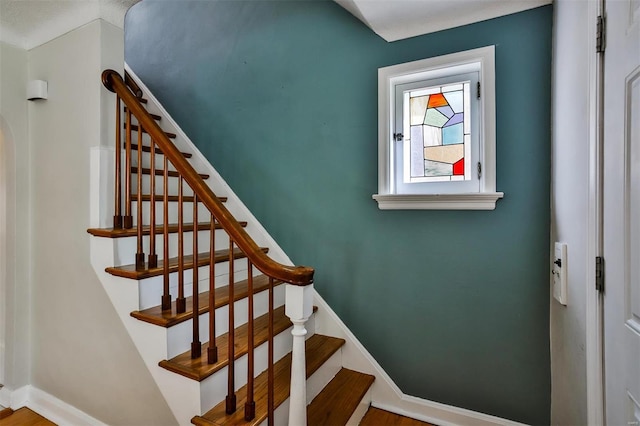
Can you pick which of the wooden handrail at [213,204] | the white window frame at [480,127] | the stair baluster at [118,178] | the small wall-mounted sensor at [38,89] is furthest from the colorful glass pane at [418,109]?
the small wall-mounted sensor at [38,89]

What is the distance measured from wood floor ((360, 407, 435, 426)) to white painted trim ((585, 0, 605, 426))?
3.41 ft

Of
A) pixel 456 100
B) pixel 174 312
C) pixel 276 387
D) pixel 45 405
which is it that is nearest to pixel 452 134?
pixel 456 100

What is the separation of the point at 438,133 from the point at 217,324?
166 cm

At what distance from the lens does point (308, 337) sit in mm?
2105

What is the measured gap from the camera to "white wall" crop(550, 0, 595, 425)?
108cm

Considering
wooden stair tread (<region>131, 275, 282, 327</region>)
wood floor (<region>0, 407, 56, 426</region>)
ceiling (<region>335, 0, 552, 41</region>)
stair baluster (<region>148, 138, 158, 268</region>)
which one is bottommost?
wood floor (<region>0, 407, 56, 426</region>)

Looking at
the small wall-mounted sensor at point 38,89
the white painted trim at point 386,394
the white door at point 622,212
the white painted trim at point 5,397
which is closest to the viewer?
the white door at point 622,212

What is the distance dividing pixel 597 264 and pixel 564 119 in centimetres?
70

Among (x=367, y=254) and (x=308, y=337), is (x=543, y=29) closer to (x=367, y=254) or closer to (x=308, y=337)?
(x=367, y=254)

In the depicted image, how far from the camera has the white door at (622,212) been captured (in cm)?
78

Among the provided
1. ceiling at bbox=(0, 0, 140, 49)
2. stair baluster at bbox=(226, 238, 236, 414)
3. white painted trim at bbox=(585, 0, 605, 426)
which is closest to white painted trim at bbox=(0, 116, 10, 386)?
ceiling at bbox=(0, 0, 140, 49)

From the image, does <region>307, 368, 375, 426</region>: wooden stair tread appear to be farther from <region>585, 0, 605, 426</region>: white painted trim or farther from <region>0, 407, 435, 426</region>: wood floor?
<region>585, 0, 605, 426</region>: white painted trim

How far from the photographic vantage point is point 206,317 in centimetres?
162

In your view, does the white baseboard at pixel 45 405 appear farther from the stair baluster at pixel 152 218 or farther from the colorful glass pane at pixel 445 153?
the colorful glass pane at pixel 445 153
